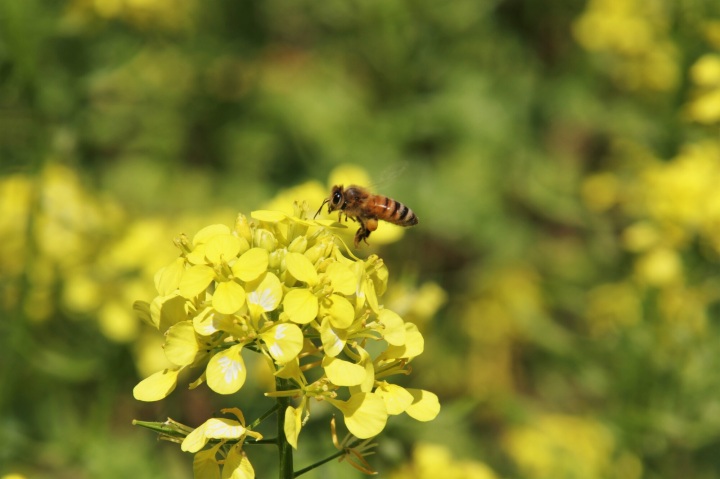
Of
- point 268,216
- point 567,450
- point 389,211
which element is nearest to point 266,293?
point 268,216

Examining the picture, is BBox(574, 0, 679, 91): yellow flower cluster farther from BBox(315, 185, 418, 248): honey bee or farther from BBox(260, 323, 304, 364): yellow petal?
BBox(260, 323, 304, 364): yellow petal

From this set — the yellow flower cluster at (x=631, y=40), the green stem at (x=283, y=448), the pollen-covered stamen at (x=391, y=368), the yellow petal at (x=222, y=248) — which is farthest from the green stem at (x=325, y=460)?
the yellow flower cluster at (x=631, y=40)

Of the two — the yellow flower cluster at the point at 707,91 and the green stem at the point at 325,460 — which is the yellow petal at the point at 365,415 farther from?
the yellow flower cluster at the point at 707,91

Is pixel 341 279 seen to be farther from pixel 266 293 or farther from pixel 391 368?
pixel 391 368

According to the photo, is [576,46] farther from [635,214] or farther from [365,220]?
[365,220]

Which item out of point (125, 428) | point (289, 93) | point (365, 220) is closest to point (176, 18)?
point (289, 93)

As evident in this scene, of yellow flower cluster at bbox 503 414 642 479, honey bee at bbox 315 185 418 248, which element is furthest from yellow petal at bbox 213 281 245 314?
yellow flower cluster at bbox 503 414 642 479
